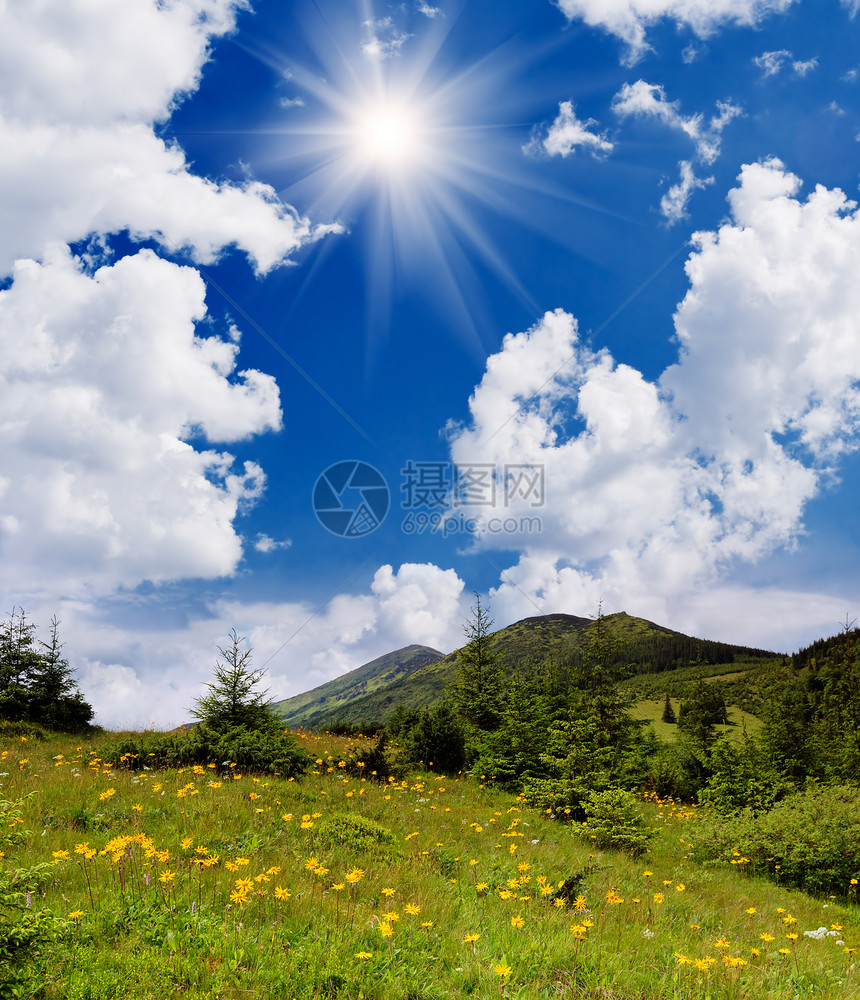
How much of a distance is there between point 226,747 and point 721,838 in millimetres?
12179

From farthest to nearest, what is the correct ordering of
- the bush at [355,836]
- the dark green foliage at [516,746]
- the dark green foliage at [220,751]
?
1. the dark green foliage at [516,746]
2. the dark green foliage at [220,751]
3. the bush at [355,836]

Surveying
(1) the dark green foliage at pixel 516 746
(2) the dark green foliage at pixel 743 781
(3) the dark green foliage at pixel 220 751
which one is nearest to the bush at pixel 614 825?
(1) the dark green foliage at pixel 516 746

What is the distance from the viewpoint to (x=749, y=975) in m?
4.73

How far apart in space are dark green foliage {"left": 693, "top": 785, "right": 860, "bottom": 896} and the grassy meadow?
1434mm

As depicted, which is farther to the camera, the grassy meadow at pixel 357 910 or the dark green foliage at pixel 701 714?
the dark green foliage at pixel 701 714

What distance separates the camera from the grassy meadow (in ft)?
12.5

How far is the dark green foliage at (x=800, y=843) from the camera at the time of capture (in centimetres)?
1159

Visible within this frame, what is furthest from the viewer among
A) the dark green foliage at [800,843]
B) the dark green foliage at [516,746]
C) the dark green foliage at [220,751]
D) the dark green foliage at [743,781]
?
the dark green foliage at [743,781]

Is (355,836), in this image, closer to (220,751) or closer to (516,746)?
(220,751)

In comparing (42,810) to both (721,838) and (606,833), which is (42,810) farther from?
(721,838)

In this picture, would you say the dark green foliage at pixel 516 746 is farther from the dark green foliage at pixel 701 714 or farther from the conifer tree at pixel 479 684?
the dark green foliage at pixel 701 714

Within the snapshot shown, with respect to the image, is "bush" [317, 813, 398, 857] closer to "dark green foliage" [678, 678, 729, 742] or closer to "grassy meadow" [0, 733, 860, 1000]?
"grassy meadow" [0, 733, 860, 1000]

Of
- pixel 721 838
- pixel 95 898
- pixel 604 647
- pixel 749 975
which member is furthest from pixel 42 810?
pixel 604 647

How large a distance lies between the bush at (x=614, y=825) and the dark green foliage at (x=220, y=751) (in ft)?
21.2
